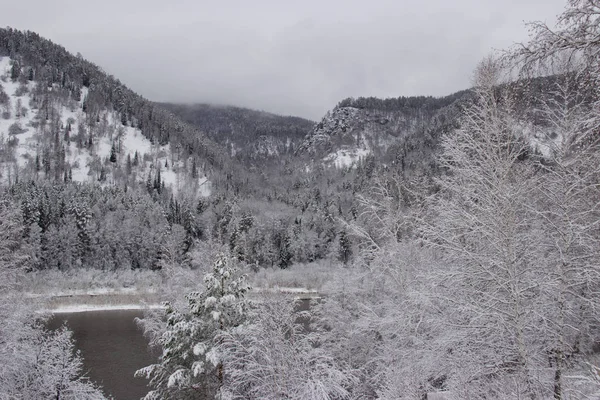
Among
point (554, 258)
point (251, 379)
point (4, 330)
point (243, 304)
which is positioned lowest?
point (4, 330)

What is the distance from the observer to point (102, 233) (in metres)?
76.6

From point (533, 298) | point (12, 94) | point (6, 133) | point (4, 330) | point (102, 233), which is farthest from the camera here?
point (12, 94)

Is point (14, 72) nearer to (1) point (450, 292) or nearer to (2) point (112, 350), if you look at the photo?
(2) point (112, 350)

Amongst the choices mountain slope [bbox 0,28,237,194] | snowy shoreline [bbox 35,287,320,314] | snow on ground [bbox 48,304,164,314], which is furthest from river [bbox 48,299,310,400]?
mountain slope [bbox 0,28,237,194]

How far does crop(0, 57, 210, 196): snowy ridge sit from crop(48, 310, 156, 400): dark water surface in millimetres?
96964

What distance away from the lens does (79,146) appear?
502 feet

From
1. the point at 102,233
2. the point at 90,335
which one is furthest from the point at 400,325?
the point at 102,233

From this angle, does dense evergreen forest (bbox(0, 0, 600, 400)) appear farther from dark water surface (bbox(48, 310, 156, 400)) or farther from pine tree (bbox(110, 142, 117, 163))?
pine tree (bbox(110, 142, 117, 163))

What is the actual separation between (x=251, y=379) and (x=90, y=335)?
112ft

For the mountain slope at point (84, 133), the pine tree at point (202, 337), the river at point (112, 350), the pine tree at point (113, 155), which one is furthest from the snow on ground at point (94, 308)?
the pine tree at point (113, 155)

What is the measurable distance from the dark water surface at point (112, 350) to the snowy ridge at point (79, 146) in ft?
318

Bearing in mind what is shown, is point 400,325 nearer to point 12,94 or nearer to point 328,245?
point 328,245

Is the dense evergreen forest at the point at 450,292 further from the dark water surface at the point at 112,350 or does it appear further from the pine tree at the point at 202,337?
the dark water surface at the point at 112,350

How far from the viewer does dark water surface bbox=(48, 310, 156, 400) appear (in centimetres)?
2634
